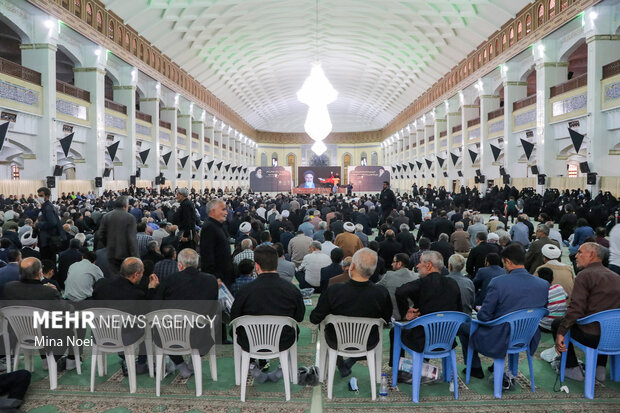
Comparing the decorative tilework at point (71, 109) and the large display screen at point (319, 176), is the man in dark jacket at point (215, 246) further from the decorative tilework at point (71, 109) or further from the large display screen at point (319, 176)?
the large display screen at point (319, 176)

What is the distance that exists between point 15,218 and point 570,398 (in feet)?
28.5

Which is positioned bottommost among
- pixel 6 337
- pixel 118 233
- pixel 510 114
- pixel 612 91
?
pixel 6 337

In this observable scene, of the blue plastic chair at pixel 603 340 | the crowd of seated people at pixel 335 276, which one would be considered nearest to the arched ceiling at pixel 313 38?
the crowd of seated people at pixel 335 276

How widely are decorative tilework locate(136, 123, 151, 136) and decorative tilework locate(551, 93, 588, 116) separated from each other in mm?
16909

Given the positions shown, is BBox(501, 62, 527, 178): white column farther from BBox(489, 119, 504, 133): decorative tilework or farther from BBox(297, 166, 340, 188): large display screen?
BBox(297, 166, 340, 188): large display screen

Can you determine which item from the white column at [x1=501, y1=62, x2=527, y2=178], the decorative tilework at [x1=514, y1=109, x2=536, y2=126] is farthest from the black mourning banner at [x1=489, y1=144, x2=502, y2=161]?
the decorative tilework at [x1=514, y1=109, x2=536, y2=126]

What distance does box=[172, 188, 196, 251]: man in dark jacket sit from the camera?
6.16 m

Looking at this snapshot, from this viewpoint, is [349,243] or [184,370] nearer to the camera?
[184,370]

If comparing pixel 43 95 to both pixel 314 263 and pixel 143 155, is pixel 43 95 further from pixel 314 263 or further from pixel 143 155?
pixel 314 263

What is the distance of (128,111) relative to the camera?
1989 centimetres

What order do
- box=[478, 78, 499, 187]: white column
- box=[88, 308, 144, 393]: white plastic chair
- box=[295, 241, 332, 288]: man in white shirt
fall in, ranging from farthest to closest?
box=[478, 78, 499, 187]: white column → box=[295, 241, 332, 288]: man in white shirt → box=[88, 308, 144, 393]: white plastic chair

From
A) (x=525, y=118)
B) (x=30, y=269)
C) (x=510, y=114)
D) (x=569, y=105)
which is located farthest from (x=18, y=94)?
(x=510, y=114)

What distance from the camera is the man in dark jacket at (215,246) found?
13.6ft

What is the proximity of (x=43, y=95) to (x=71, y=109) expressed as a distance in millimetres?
1643
